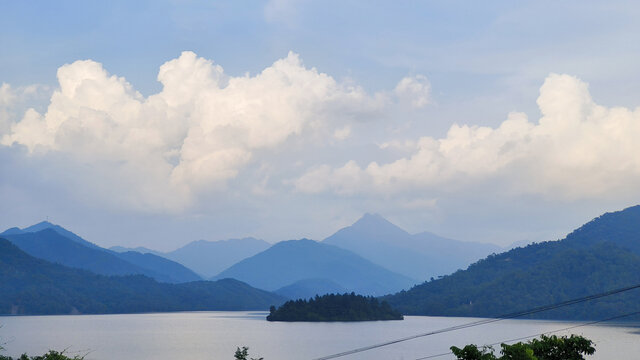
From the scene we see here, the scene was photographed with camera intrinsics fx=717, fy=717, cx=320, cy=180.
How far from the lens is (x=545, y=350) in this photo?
133 ft

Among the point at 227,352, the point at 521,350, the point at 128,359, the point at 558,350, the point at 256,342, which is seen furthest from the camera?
the point at 256,342

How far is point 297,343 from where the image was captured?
171m

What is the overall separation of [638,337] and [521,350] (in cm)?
16005

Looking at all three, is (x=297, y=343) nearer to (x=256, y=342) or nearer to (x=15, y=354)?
(x=256, y=342)

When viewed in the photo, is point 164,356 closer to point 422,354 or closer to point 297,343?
point 297,343

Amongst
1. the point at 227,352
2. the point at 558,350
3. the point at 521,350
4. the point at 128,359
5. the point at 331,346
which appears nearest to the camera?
the point at 521,350

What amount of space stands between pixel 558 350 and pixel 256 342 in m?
141

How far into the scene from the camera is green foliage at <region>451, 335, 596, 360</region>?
37.9 m

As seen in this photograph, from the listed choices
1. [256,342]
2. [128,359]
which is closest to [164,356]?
[128,359]

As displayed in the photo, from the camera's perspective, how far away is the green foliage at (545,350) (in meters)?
37.9

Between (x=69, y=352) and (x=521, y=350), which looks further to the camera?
(x=69, y=352)

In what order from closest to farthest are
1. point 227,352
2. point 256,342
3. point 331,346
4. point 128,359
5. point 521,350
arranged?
point 521,350 → point 128,359 → point 227,352 → point 331,346 → point 256,342

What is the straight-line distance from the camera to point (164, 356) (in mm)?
143875

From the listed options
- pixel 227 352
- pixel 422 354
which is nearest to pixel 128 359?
pixel 227 352
